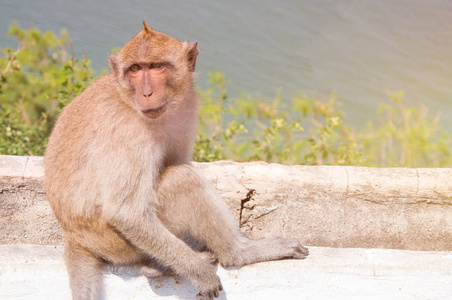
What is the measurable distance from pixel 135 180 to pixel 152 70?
0.69 m

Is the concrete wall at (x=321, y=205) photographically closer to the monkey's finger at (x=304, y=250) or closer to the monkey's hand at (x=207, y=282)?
the monkey's finger at (x=304, y=250)

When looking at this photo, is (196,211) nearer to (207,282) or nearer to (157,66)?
(207,282)

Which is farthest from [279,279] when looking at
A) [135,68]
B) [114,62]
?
[114,62]

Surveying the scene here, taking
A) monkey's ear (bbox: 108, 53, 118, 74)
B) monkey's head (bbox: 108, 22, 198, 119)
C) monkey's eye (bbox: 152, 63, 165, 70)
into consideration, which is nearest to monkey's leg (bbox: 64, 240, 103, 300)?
monkey's head (bbox: 108, 22, 198, 119)

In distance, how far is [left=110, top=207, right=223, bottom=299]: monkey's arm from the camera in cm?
335

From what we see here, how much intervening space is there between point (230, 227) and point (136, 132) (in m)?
0.90

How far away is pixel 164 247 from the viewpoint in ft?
11.1

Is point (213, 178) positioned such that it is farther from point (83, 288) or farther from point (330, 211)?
point (83, 288)

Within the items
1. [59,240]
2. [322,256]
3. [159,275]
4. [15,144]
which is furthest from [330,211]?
[15,144]

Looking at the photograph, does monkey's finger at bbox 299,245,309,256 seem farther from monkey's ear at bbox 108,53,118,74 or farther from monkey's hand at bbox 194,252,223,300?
monkey's ear at bbox 108,53,118,74

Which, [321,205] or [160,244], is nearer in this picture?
[160,244]

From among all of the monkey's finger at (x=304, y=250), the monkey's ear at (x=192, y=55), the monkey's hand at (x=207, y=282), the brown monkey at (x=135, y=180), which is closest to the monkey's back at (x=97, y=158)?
the brown monkey at (x=135, y=180)

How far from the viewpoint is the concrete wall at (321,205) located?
4.36m

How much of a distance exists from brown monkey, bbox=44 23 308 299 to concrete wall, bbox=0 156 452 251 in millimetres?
786
